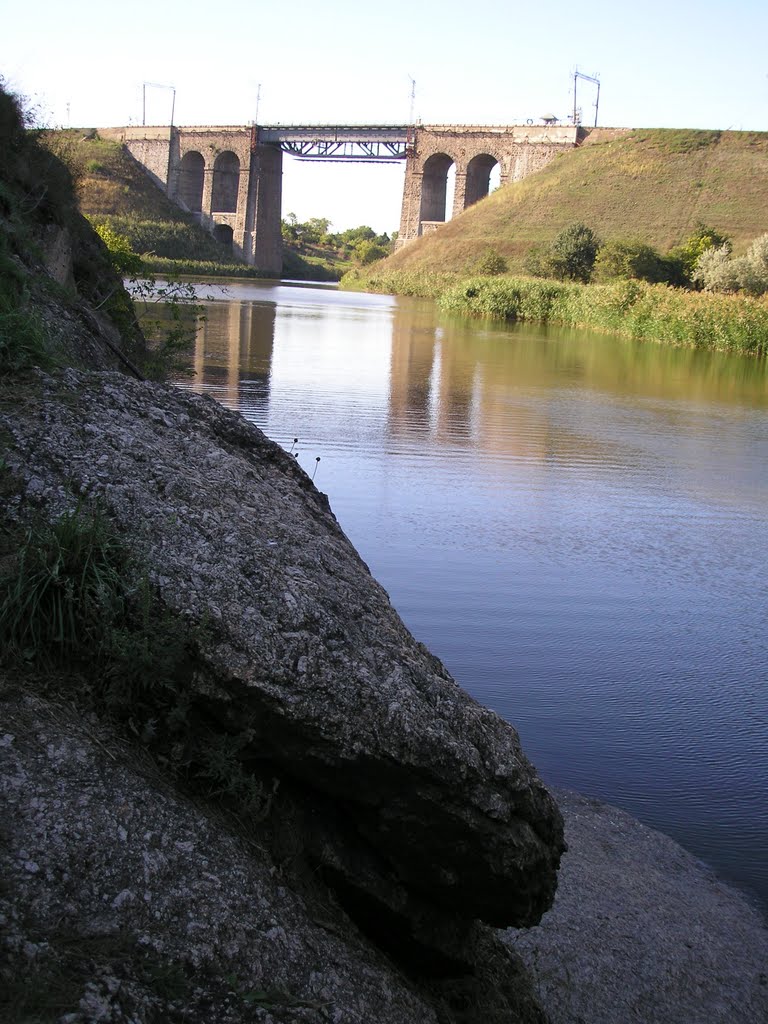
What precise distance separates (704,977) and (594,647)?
3.16 m

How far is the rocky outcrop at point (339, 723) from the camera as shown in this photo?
2.47 m

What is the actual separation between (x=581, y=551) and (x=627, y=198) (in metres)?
72.7

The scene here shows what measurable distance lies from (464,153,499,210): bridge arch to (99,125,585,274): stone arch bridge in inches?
3.4

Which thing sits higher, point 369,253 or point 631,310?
point 369,253

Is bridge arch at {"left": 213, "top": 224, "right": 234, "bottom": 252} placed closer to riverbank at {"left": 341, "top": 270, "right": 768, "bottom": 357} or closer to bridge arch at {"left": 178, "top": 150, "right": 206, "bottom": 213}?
bridge arch at {"left": 178, "top": 150, "right": 206, "bottom": 213}

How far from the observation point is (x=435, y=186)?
3716 inches

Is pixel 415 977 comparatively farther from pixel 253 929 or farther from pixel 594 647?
pixel 594 647

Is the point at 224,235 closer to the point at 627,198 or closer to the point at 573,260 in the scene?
the point at 627,198

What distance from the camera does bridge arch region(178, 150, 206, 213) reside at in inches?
4008

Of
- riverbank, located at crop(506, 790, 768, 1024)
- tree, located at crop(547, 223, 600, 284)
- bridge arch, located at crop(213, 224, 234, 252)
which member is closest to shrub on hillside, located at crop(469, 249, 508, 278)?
tree, located at crop(547, 223, 600, 284)

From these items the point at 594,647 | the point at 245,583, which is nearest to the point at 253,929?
the point at 245,583

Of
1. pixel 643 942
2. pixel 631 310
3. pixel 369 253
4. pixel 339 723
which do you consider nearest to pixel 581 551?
pixel 643 942

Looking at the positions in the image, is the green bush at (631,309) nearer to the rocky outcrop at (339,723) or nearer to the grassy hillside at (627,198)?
the grassy hillside at (627,198)

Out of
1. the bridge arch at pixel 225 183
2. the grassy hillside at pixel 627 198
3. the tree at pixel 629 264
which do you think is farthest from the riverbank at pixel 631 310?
the bridge arch at pixel 225 183
